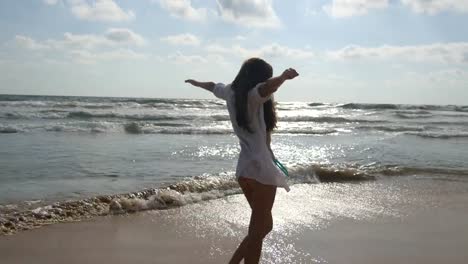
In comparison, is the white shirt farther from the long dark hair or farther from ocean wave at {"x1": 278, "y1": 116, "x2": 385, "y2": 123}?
ocean wave at {"x1": 278, "y1": 116, "x2": 385, "y2": 123}

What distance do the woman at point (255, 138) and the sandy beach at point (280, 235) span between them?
3.69 feet

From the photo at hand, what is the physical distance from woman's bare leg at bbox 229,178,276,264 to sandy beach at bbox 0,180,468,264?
102 centimetres

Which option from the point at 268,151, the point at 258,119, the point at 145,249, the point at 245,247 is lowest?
the point at 145,249

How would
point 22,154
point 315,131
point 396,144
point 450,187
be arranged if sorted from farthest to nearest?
1. point 315,131
2. point 396,144
3. point 22,154
4. point 450,187

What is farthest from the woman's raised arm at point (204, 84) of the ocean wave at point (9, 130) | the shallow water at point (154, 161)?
the ocean wave at point (9, 130)

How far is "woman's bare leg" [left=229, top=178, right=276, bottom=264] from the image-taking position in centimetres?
339

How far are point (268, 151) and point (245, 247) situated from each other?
2.34 ft

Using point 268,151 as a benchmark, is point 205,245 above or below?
below

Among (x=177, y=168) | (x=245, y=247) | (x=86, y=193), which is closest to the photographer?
(x=245, y=247)

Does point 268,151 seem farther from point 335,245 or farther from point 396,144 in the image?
point 396,144

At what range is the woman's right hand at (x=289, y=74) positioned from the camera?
288 centimetres

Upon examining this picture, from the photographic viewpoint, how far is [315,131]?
20859 mm

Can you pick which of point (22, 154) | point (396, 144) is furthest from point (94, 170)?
point (396, 144)

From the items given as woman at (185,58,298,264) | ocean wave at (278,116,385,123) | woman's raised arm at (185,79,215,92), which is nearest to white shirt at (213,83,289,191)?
woman at (185,58,298,264)
